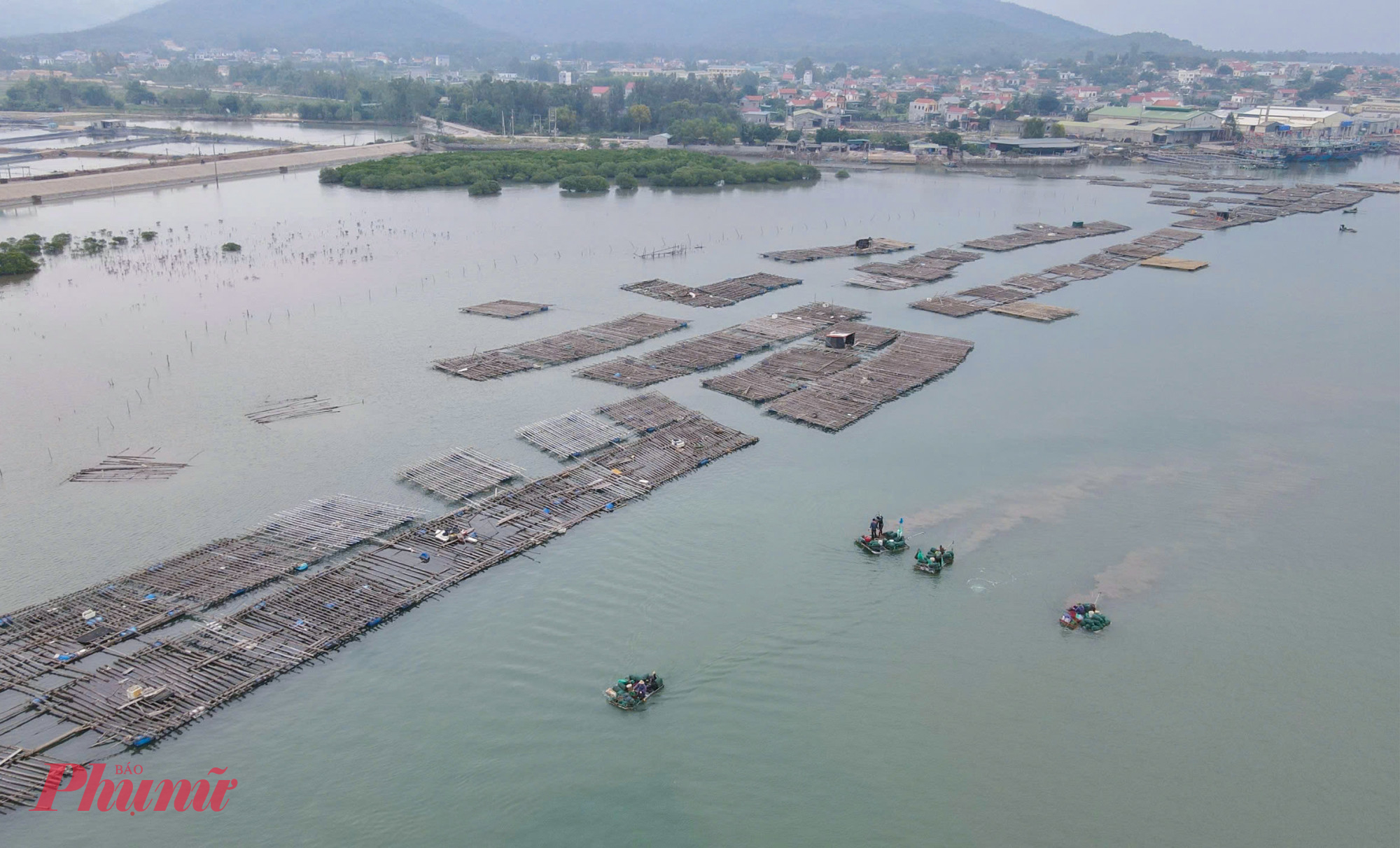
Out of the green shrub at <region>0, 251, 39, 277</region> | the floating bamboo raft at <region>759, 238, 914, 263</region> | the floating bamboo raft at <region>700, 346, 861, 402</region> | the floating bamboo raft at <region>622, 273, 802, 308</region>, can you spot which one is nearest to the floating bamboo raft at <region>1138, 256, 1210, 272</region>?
the floating bamboo raft at <region>759, 238, 914, 263</region>

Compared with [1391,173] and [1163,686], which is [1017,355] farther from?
[1391,173]

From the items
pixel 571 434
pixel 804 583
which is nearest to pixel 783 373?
pixel 571 434

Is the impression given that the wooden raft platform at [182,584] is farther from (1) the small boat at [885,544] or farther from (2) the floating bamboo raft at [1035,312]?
(2) the floating bamboo raft at [1035,312]

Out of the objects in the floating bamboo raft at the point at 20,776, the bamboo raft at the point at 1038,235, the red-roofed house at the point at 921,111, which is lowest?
the floating bamboo raft at the point at 20,776

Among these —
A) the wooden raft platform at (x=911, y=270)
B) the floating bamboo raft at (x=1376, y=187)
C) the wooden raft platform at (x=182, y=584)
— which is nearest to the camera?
the wooden raft platform at (x=182, y=584)

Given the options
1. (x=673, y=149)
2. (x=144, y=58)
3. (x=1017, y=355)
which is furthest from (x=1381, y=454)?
(x=144, y=58)

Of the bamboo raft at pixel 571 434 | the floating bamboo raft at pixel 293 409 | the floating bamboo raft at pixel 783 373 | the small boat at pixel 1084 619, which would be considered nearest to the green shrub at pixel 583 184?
the floating bamboo raft at pixel 783 373
